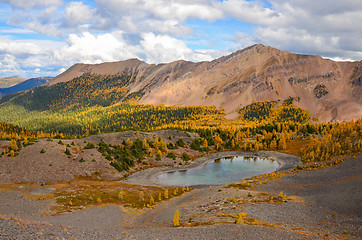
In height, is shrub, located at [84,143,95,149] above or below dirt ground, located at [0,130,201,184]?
above

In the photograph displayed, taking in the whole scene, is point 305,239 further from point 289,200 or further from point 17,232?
point 17,232

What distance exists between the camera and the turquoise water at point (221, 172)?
332ft

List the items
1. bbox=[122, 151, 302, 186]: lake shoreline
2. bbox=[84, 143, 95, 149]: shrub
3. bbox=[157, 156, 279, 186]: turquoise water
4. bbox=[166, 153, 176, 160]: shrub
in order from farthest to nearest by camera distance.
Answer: bbox=[166, 153, 176, 160]: shrub → bbox=[84, 143, 95, 149]: shrub → bbox=[157, 156, 279, 186]: turquoise water → bbox=[122, 151, 302, 186]: lake shoreline

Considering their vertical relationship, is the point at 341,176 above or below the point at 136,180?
above

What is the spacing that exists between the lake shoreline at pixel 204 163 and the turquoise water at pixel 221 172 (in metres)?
2.65

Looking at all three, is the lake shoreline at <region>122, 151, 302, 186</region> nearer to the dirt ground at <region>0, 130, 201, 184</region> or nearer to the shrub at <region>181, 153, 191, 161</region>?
the shrub at <region>181, 153, 191, 161</region>

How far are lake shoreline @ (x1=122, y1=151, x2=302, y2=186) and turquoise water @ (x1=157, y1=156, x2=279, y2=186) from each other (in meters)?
2.65

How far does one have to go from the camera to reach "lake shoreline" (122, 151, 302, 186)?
93.9 metres

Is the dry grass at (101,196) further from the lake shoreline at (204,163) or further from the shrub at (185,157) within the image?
the shrub at (185,157)

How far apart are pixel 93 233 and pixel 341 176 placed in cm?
6797

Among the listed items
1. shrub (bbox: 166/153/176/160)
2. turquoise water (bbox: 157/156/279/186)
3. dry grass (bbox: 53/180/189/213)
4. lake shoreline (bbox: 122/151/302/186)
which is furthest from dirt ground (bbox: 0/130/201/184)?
turquoise water (bbox: 157/156/279/186)

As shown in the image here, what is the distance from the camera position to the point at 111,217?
48.3 metres

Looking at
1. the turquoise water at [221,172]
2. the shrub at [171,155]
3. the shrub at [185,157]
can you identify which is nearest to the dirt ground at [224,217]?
the turquoise water at [221,172]

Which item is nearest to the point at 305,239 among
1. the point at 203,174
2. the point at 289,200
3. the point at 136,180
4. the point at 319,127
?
the point at 289,200
